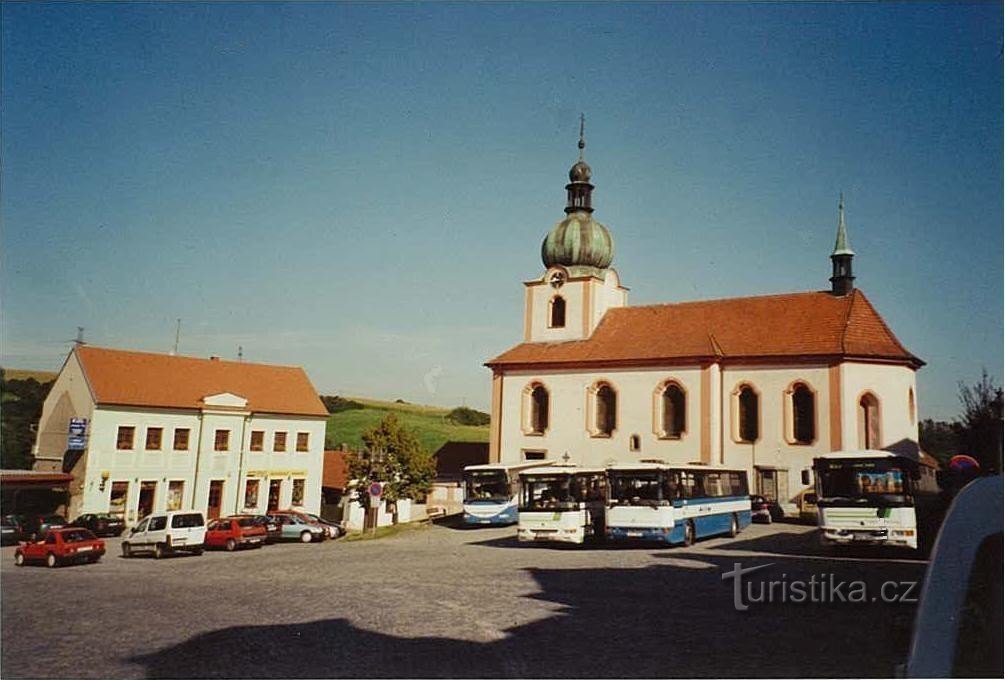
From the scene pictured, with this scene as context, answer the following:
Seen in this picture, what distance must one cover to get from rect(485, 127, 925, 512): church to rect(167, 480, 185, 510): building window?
1832 cm

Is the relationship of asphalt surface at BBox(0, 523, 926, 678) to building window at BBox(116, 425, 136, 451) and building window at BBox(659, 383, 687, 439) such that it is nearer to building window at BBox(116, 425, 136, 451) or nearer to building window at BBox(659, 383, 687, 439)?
building window at BBox(116, 425, 136, 451)

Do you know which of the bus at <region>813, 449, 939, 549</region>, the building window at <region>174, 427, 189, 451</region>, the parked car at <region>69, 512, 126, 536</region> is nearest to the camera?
the parked car at <region>69, 512, 126, 536</region>

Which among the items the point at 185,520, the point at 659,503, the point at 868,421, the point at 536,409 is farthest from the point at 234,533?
the point at 868,421

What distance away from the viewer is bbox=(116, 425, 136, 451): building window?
52.5ft

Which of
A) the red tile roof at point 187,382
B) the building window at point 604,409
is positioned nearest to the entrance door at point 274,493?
the red tile roof at point 187,382

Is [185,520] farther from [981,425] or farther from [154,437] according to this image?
[981,425]

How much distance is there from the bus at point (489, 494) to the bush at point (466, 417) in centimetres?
2636

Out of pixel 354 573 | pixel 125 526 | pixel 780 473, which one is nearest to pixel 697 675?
pixel 354 573

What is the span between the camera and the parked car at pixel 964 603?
1.89 meters

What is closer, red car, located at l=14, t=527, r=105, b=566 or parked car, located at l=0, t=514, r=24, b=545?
parked car, located at l=0, t=514, r=24, b=545

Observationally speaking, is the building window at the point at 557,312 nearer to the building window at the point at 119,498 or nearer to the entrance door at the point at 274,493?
the entrance door at the point at 274,493

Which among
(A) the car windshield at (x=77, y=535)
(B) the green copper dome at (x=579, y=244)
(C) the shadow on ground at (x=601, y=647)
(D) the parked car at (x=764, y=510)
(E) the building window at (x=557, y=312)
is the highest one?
(B) the green copper dome at (x=579, y=244)

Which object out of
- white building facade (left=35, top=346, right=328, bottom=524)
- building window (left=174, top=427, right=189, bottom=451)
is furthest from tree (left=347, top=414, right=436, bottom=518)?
building window (left=174, top=427, right=189, bottom=451)

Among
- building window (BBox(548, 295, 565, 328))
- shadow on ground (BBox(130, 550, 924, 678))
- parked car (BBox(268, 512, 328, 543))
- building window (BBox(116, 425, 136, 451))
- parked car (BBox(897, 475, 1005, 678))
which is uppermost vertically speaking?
building window (BBox(548, 295, 565, 328))
